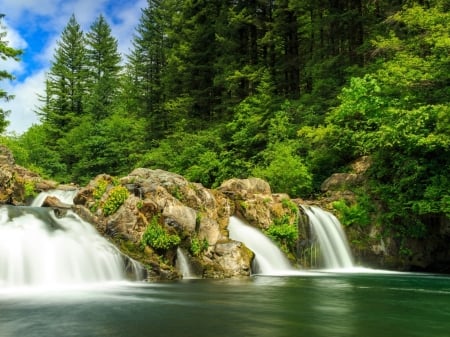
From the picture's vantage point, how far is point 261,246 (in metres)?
17.0

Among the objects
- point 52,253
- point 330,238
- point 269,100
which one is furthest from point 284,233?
point 269,100

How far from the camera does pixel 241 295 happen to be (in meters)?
10.0

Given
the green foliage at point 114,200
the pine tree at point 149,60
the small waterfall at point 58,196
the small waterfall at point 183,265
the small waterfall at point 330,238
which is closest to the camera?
the small waterfall at point 183,265

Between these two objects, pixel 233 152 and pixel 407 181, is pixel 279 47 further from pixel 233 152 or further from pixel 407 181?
pixel 407 181

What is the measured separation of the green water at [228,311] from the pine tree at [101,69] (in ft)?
137

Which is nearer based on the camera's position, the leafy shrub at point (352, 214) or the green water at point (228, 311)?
the green water at point (228, 311)

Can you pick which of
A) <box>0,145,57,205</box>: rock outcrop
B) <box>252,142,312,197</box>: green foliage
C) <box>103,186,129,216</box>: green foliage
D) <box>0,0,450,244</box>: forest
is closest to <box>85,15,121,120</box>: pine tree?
<box>0,0,450,244</box>: forest

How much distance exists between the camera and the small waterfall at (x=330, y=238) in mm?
18547

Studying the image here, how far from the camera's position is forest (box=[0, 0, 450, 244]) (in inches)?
712

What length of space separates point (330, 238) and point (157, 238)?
857 centimetres

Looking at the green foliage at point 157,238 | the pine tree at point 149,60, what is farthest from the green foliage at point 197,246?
the pine tree at point 149,60

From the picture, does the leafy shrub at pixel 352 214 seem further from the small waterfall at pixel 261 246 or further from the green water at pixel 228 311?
the green water at pixel 228 311

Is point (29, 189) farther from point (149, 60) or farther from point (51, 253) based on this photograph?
point (149, 60)

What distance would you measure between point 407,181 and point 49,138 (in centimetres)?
4100
